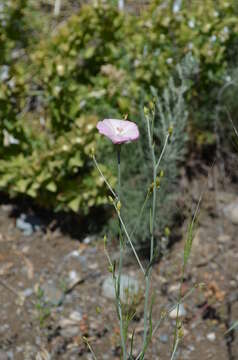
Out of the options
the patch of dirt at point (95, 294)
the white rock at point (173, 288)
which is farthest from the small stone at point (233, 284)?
the white rock at point (173, 288)

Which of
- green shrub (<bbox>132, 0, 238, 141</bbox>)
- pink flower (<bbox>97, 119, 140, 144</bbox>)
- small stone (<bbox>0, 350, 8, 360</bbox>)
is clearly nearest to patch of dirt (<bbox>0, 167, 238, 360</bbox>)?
small stone (<bbox>0, 350, 8, 360</bbox>)

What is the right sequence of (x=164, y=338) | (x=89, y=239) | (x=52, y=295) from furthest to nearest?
(x=89, y=239)
(x=52, y=295)
(x=164, y=338)

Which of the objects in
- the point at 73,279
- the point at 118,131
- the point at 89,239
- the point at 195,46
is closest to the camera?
the point at 118,131

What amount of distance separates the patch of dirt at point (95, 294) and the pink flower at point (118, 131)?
0.88 meters

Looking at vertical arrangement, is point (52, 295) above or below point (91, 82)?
below

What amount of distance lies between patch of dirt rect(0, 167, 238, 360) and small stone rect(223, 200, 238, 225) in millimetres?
30

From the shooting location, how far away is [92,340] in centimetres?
228

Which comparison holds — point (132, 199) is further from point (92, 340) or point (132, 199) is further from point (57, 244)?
point (92, 340)

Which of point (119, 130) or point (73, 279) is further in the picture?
point (73, 279)

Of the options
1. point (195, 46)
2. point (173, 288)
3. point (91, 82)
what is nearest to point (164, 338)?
point (173, 288)

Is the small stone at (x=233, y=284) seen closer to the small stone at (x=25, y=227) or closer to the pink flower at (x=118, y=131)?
the small stone at (x=25, y=227)

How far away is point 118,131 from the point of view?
146 centimetres

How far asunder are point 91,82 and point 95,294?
47.0 inches

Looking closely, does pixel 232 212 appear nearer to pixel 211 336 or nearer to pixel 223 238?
pixel 223 238
